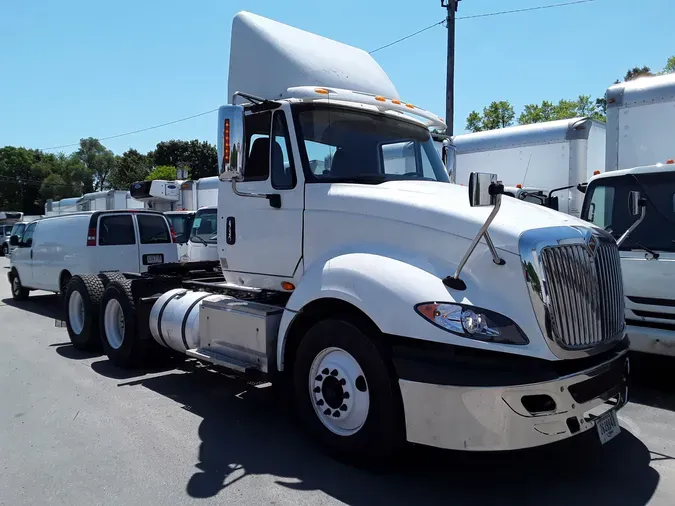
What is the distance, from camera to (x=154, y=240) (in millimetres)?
10898

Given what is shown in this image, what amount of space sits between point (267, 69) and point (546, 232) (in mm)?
3134

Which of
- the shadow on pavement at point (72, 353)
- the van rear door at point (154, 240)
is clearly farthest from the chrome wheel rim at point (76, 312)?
the van rear door at point (154, 240)

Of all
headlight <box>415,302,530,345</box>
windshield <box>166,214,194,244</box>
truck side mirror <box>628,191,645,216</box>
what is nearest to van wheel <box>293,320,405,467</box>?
headlight <box>415,302,530,345</box>

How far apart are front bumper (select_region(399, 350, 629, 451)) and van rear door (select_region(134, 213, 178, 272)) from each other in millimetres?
8207

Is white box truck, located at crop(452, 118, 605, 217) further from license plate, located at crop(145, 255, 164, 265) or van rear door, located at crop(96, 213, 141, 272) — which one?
van rear door, located at crop(96, 213, 141, 272)

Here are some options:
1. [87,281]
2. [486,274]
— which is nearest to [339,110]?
[486,274]

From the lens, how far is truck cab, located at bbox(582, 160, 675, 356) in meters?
5.82

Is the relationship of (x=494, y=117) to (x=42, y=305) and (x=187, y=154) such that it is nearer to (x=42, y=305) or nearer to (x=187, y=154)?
(x=42, y=305)

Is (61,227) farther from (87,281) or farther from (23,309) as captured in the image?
(87,281)

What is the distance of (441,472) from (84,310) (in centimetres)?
576

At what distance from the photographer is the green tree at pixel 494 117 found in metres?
31.6

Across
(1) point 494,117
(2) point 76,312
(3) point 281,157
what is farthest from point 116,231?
(1) point 494,117

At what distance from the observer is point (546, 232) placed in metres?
3.68

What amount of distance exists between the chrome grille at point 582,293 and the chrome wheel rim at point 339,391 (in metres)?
1.37
